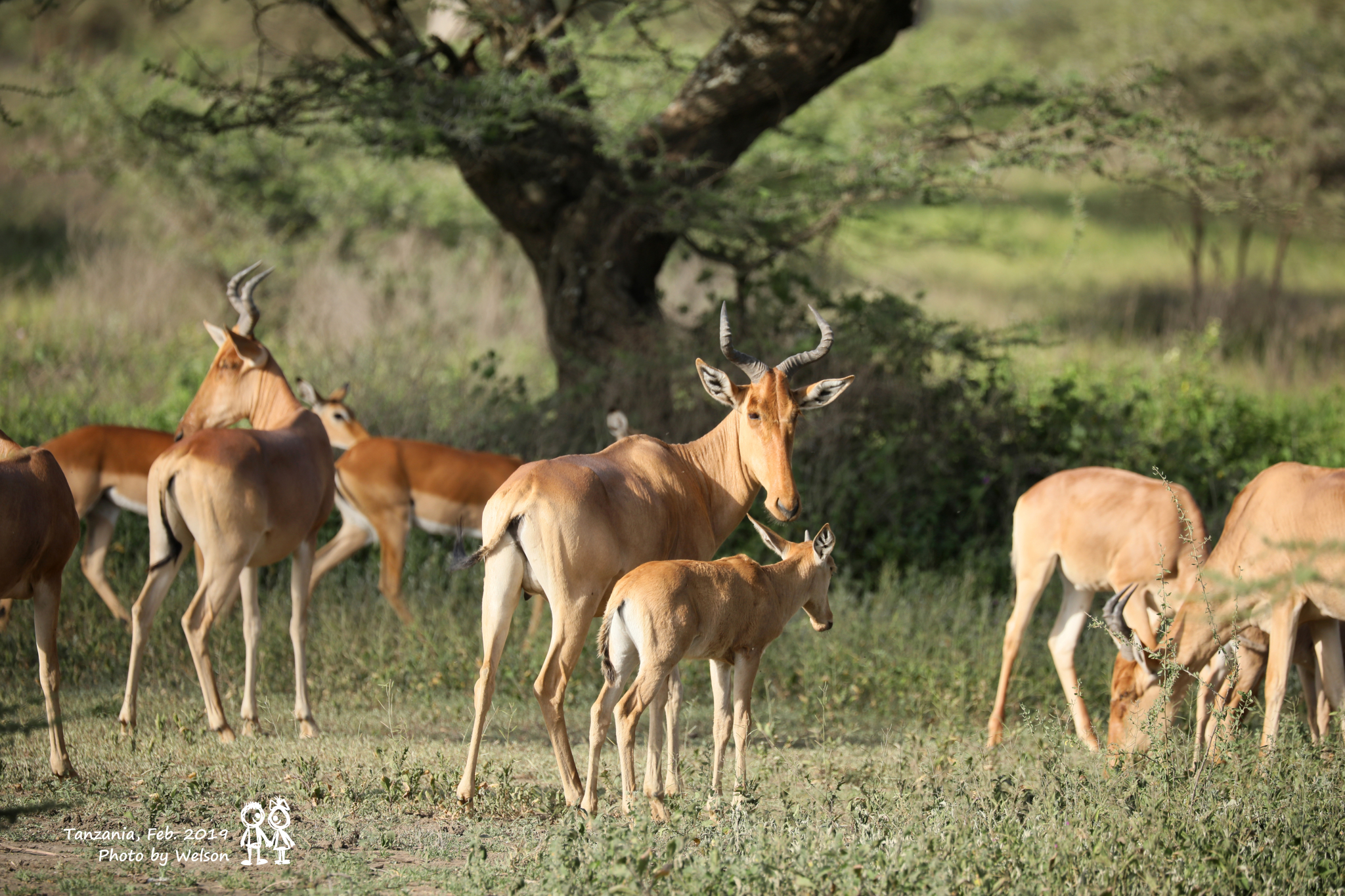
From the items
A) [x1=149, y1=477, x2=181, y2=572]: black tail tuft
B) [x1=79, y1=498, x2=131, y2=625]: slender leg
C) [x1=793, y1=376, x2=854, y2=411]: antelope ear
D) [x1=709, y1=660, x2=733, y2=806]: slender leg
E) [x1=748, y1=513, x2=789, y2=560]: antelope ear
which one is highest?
[x1=793, y1=376, x2=854, y2=411]: antelope ear

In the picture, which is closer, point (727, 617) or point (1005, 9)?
point (727, 617)

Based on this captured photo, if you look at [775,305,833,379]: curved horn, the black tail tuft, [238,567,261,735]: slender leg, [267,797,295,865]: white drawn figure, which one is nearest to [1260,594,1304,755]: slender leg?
[775,305,833,379]: curved horn

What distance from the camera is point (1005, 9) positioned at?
130ft

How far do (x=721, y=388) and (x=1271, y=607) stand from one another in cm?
301

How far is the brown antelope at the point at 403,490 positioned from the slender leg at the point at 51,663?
321cm

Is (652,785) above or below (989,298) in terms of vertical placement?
above

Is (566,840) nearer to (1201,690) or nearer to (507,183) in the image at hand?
(1201,690)

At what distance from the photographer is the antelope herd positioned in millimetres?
5527

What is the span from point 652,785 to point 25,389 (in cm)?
941

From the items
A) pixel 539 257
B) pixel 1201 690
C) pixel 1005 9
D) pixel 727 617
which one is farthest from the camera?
pixel 1005 9

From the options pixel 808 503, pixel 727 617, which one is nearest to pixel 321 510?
pixel 727 617

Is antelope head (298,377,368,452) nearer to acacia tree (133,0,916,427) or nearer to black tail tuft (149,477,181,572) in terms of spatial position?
acacia tree (133,0,916,427)

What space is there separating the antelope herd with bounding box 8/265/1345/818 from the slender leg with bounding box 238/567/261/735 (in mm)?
17

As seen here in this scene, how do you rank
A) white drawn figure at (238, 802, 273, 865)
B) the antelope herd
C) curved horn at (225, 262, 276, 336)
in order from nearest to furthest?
white drawn figure at (238, 802, 273, 865) < the antelope herd < curved horn at (225, 262, 276, 336)
